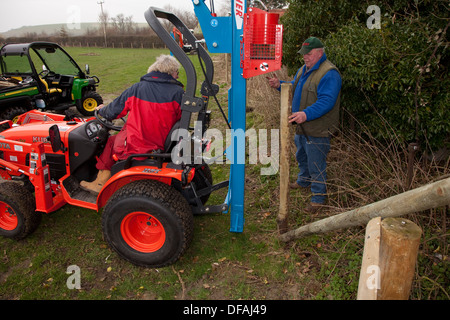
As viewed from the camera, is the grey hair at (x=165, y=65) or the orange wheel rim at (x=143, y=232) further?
the orange wheel rim at (x=143, y=232)

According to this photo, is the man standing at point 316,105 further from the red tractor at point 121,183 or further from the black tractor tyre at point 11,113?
the black tractor tyre at point 11,113

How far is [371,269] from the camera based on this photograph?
180 cm

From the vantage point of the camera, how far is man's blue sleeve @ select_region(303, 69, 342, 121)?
3498mm

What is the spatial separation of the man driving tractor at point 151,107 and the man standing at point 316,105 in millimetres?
1228

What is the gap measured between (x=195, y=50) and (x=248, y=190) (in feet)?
6.93

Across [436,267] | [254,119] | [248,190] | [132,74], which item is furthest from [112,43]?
[436,267]

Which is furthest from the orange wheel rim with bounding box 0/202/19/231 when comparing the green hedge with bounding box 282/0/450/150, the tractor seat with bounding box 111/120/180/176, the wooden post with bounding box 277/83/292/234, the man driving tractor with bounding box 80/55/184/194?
the green hedge with bounding box 282/0/450/150

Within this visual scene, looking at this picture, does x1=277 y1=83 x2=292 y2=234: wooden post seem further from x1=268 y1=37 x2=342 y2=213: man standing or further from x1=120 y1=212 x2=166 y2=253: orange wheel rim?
x1=120 y1=212 x2=166 y2=253: orange wheel rim

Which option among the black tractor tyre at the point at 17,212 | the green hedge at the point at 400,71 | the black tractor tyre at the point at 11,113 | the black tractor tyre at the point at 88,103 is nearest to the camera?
the green hedge at the point at 400,71

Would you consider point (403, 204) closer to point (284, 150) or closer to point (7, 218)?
point (284, 150)

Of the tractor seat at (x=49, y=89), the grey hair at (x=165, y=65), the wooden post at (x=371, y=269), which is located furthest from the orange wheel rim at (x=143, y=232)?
the tractor seat at (x=49, y=89)

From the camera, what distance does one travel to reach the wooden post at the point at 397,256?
5.74ft

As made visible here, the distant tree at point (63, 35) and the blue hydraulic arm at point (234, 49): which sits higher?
the distant tree at point (63, 35)

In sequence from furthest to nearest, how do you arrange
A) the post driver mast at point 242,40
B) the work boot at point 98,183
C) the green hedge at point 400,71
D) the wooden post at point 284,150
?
the work boot at point 98,183
the green hedge at point 400,71
the wooden post at point 284,150
the post driver mast at point 242,40
